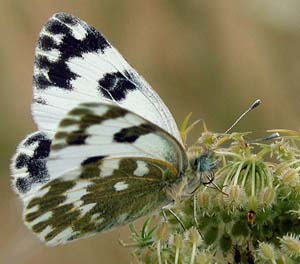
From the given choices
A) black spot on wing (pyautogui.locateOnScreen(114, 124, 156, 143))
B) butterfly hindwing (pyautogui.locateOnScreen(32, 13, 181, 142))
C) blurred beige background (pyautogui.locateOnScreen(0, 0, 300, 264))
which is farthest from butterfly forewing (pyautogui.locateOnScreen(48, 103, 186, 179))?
blurred beige background (pyautogui.locateOnScreen(0, 0, 300, 264))

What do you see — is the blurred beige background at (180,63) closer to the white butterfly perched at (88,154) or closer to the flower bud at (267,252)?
the white butterfly perched at (88,154)

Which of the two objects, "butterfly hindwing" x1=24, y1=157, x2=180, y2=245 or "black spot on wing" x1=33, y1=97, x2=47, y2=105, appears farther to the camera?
"black spot on wing" x1=33, y1=97, x2=47, y2=105

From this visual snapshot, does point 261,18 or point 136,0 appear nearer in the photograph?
point 261,18

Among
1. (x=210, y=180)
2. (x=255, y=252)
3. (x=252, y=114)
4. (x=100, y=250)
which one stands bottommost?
(x=100, y=250)

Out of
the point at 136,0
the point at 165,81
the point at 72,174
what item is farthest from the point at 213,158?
the point at 136,0

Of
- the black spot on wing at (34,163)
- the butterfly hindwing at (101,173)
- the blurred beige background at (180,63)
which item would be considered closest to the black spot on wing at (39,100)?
the black spot on wing at (34,163)

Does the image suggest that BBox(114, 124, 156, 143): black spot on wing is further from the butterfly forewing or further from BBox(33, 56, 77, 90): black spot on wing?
BBox(33, 56, 77, 90): black spot on wing

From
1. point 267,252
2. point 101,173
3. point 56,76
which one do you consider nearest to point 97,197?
point 101,173

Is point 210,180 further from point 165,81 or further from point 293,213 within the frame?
point 165,81
